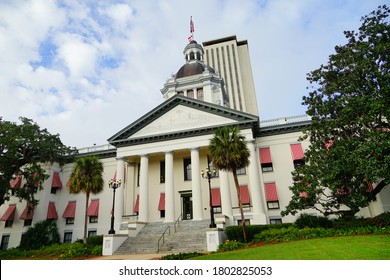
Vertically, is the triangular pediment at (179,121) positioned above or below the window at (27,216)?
above

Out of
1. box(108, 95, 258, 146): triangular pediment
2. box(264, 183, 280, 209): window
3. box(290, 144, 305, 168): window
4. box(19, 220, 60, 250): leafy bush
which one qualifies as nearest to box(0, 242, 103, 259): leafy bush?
box(19, 220, 60, 250): leafy bush

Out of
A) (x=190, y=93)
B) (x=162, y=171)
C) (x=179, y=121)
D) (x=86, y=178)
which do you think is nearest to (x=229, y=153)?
(x=179, y=121)

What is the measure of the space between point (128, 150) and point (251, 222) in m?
14.8

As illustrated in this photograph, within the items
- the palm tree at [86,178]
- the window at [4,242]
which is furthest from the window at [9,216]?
the palm tree at [86,178]

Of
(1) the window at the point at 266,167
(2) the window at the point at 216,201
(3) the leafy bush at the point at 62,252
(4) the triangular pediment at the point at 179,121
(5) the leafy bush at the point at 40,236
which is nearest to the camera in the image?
(3) the leafy bush at the point at 62,252

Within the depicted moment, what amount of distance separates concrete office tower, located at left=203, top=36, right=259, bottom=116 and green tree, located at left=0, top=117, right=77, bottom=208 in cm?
6298

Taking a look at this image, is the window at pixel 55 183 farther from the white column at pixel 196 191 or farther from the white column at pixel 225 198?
the white column at pixel 225 198

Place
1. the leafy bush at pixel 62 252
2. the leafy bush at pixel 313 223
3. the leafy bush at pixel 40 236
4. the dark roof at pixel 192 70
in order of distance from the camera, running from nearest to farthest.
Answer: the leafy bush at pixel 313 223 < the leafy bush at pixel 62 252 < the leafy bush at pixel 40 236 < the dark roof at pixel 192 70

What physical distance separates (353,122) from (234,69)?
7515cm

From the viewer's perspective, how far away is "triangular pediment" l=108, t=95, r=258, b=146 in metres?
27.2

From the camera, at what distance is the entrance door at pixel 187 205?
28.5 meters

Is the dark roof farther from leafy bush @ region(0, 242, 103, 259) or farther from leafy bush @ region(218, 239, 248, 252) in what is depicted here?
leafy bush @ region(218, 239, 248, 252)

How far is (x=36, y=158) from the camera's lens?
93.8 feet

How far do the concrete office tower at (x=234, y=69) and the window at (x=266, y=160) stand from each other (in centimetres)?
5716
